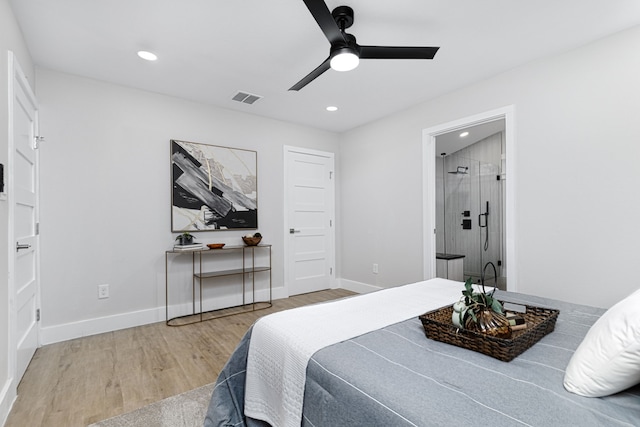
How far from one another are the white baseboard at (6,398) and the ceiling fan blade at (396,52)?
2940 millimetres

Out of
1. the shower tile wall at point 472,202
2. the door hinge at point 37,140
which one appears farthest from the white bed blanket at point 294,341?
the shower tile wall at point 472,202

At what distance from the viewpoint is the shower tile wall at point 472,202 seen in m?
4.65

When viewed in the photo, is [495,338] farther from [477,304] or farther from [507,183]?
[507,183]

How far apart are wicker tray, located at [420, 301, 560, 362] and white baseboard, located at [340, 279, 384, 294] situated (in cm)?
298

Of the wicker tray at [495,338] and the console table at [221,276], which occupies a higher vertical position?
the wicker tray at [495,338]

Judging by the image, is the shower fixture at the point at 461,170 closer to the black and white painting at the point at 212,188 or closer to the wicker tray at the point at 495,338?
the black and white painting at the point at 212,188

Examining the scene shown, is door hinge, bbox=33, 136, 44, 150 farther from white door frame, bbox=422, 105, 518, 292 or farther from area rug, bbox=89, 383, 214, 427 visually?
white door frame, bbox=422, 105, 518, 292

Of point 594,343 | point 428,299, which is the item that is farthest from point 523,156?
point 594,343

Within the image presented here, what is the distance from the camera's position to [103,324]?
305cm

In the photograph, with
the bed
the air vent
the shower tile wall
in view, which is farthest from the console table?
the shower tile wall

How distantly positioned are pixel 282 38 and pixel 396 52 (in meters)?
0.91

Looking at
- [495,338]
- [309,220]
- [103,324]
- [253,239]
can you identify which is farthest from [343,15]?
[103,324]

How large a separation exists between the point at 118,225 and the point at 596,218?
431cm

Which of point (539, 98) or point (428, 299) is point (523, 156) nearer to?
point (539, 98)
